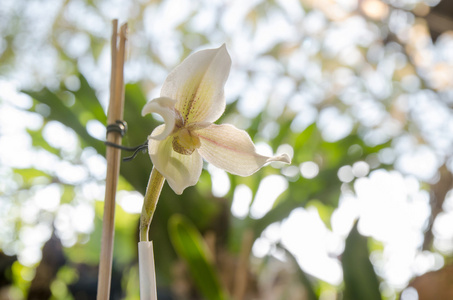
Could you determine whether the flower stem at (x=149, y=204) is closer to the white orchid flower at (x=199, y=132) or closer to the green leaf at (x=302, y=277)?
the white orchid flower at (x=199, y=132)

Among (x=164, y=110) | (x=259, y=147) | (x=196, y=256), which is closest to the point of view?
(x=164, y=110)

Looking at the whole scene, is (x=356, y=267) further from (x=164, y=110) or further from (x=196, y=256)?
(x=164, y=110)

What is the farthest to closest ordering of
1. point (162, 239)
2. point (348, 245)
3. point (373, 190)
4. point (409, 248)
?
point (409, 248) → point (373, 190) → point (162, 239) → point (348, 245)

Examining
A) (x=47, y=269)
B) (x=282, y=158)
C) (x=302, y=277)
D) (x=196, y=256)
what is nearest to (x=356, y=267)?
(x=302, y=277)

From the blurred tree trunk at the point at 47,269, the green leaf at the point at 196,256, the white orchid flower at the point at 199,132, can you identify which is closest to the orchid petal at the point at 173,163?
the white orchid flower at the point at 199,132

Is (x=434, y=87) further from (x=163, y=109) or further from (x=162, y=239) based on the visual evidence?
(x=163, y=109)

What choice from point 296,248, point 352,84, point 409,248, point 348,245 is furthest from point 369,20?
point 348,245

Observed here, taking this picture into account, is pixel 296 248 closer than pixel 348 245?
No
